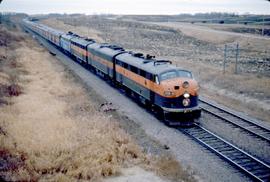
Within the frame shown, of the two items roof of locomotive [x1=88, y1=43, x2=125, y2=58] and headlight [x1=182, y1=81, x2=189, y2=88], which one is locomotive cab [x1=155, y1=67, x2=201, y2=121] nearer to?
headlight [x1=182, y1=81, x2=189, y2=88]

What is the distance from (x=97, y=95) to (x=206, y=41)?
163ft

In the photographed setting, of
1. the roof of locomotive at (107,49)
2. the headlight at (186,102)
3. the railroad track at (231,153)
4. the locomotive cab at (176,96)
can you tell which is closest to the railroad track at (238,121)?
the railroad track at (231,153)

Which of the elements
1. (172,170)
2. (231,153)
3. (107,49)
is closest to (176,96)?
(231,153)

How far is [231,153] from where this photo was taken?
15.6 m

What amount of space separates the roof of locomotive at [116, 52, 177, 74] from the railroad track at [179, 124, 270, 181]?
3.71m

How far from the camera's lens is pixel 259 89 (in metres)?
26.9

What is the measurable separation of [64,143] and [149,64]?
8.81m

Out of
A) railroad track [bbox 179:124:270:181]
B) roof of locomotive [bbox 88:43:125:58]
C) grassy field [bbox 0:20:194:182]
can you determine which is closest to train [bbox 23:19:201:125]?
roof of locomotive [bbox 88:43:125:58]

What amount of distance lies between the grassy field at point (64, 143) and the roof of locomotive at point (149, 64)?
365 centimetres

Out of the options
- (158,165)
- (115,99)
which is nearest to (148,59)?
(115,99)

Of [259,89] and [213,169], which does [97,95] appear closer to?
[259,89]

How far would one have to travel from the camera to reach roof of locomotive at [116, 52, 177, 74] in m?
20.5

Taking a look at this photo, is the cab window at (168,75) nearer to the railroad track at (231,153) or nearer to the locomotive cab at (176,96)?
the locomotive cab at (176,96)

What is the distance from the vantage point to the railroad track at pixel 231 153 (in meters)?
13.6
